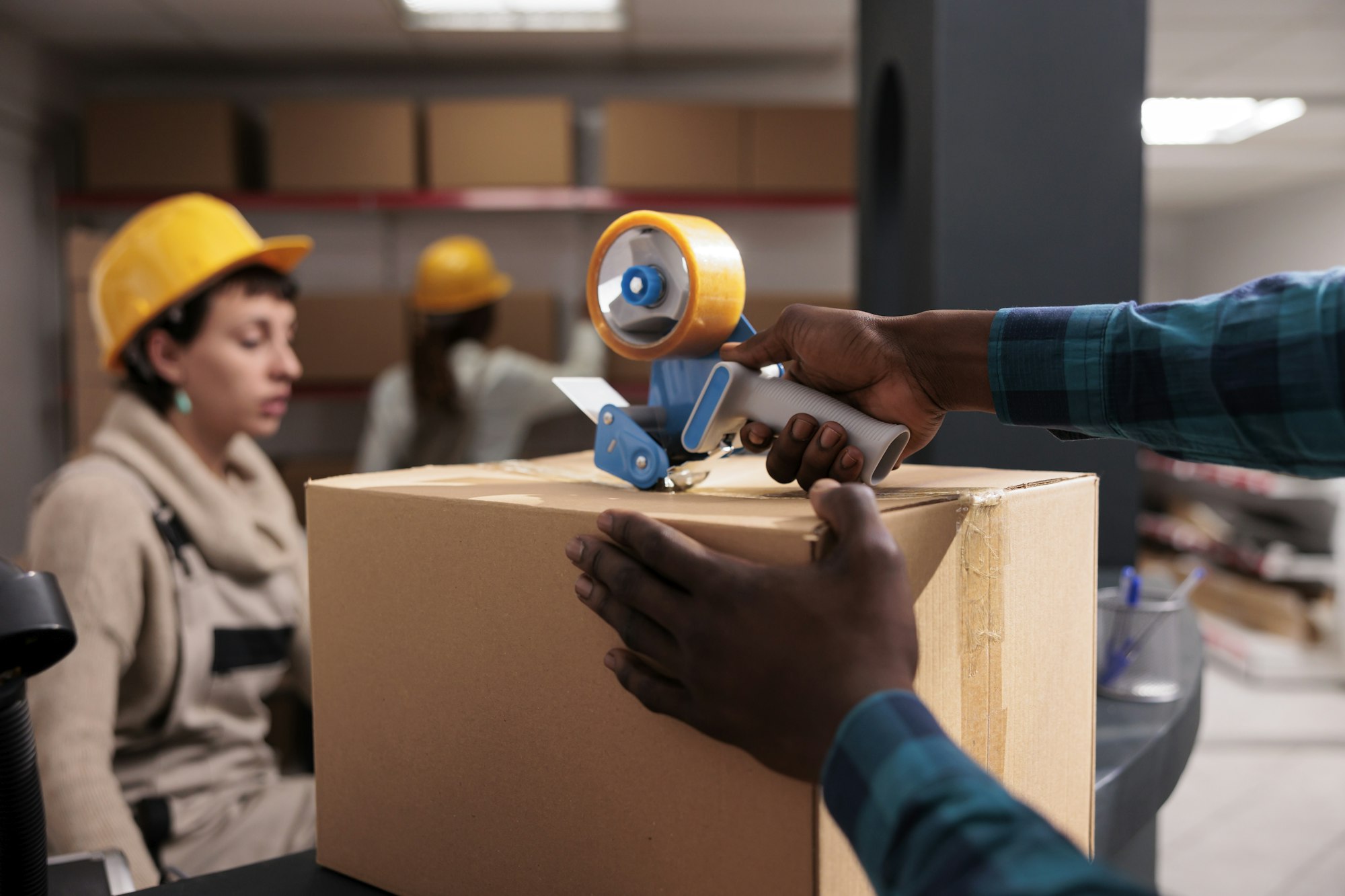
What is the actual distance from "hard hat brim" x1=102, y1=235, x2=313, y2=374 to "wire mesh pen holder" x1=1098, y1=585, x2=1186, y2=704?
4.26 feet

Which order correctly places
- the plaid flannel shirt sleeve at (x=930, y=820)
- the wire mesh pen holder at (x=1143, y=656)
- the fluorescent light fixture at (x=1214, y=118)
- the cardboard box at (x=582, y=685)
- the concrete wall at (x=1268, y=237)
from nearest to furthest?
the plaid flannel shirt sleeve at (x=930, y=820)
the cardboard box at (x=582, y=685)
the wire mesh pen holder at (x=1143, y=656)
the fluorescent light fixture at (x=1214, y=118)
the concrete wall at (x=1268, y=237)

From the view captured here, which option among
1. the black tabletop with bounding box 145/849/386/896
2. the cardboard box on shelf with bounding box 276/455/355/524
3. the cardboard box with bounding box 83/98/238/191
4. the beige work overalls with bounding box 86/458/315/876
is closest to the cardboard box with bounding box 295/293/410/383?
the cardboard box on shelf with bounding box 276/455/355/524

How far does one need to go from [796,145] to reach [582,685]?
315cm

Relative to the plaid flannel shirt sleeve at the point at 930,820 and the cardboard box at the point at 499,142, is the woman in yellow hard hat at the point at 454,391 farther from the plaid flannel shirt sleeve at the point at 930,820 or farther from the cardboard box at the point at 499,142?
the plaid flannel shirt sleeve at the point at 930,820

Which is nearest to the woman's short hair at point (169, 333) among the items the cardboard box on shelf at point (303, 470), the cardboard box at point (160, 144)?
the cardboard box on shelf at point (303, 470)

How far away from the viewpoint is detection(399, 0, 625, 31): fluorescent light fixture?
3.12 metres

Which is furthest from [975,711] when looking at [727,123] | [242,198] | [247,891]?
[242,198]

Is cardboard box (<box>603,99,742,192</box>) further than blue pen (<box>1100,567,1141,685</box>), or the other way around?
cardboard box (<box>603,99,742,192</box>)

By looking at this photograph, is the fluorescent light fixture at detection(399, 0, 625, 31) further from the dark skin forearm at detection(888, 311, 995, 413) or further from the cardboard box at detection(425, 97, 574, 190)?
the dark skin forearm at detection(888, 311, 995, 413)

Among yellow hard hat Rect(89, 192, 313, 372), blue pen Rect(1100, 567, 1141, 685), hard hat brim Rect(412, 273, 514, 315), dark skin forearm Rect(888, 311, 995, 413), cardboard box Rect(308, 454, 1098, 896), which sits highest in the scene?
hard hat brim Rect(412, 273, 514, 315)

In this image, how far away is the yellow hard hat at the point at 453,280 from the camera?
3.39 metres

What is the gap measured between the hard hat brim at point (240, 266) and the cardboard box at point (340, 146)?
Answer: 1964 mm

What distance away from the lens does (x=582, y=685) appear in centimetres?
58

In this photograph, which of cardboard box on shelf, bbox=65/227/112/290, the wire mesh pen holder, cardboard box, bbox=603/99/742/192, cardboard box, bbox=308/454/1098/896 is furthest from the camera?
cardboard box, bbox=603/99/742/192
